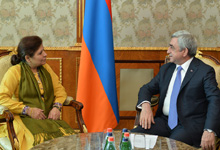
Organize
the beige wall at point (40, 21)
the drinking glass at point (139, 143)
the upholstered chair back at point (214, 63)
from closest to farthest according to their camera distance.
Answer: the drinking glass at point (139, 143), the upholstered chair back at point (214, 63), the beige wall at point (40, 21)

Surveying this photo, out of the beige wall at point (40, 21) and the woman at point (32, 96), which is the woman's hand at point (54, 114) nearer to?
the woman at point (32, 96)

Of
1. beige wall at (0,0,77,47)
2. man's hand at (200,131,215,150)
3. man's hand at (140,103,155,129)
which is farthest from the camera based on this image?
beige wall at (0,0,77,47)

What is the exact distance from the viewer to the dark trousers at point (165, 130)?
212 centimetres

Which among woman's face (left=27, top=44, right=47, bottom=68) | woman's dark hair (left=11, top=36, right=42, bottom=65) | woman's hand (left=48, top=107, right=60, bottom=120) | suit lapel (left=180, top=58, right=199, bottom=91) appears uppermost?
woman's dark hair (left=11, top=36, right=42, bottom=65)

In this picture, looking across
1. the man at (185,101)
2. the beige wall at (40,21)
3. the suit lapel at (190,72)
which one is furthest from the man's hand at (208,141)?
the beige wall at (40,21)

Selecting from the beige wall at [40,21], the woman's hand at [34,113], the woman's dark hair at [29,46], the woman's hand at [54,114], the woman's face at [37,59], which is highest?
the beige wall at [40,21]

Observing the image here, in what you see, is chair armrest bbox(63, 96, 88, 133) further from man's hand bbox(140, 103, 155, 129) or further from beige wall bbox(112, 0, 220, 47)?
beige wall bbox(112, 0, 220, 47)

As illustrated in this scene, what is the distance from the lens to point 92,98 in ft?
9.57

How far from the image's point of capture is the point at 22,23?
12.7 feet

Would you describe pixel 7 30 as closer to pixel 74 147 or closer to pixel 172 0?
pixel 172 0

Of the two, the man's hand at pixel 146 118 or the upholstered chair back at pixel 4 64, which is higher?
the upholstered chair back at pixel 4 64

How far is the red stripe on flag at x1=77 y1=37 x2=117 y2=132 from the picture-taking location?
9.52 feet

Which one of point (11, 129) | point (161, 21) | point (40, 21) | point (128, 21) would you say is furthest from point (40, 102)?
point (161, 21)

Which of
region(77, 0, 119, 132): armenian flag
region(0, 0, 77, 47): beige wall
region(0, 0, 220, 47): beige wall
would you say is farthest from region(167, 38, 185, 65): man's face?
region(0, 0, 77, 47): beige wall
